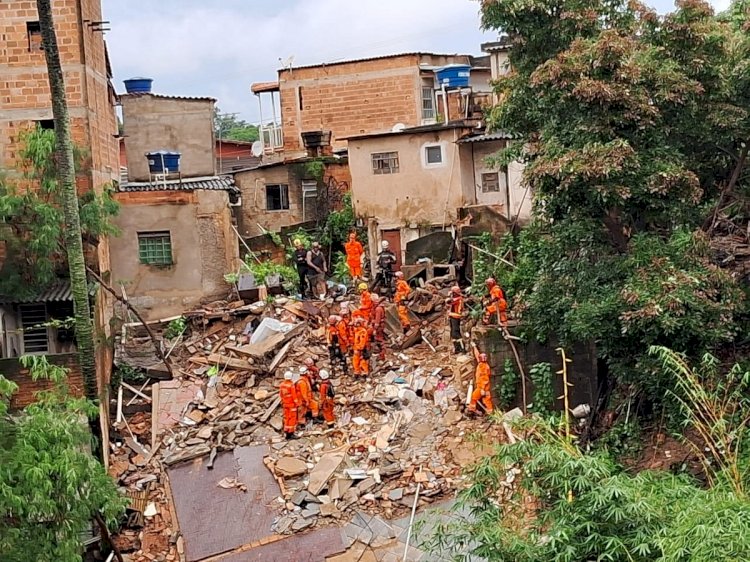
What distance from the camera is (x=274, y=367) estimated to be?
17.8 m

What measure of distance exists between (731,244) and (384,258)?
889 centimetres

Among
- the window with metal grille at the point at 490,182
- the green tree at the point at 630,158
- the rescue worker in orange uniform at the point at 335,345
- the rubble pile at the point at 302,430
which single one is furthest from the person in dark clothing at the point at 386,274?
the green tree at the point at 630,158

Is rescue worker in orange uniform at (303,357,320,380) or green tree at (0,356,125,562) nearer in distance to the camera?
green tree at (0,356,125,562)

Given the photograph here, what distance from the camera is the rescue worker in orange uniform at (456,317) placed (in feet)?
57.6

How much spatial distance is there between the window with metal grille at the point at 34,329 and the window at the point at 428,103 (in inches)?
698

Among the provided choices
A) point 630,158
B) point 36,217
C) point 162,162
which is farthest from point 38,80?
point 630,158

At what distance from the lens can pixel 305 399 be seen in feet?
51.5

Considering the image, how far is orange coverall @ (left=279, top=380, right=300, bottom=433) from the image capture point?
50.7 ft

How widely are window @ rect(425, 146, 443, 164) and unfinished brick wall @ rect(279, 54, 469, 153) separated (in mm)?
6821

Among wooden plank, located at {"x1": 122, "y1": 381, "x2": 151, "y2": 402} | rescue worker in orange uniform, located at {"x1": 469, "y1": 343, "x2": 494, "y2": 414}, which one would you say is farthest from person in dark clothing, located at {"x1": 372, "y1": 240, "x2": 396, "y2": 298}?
wooden plank, located at {"x1": 122, "y1": 381, "x2": 151, "y2": 402}

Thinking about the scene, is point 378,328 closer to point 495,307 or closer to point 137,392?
point 495,307

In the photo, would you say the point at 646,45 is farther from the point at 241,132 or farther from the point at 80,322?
the point at 241,132

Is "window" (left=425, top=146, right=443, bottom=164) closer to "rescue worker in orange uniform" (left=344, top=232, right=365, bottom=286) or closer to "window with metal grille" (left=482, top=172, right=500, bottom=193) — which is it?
"window with metal grille" (left=482, top=172, right=500, bottom=193)

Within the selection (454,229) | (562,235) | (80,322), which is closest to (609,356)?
(562,235)
